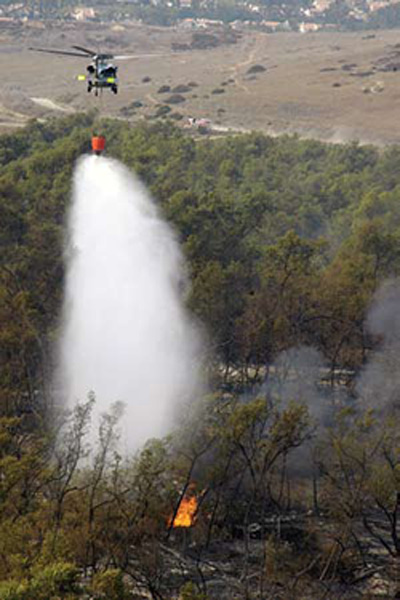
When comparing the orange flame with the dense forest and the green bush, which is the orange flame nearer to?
the dense forest

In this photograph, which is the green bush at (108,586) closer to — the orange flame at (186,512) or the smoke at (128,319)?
A: the orange flame at (186,512)

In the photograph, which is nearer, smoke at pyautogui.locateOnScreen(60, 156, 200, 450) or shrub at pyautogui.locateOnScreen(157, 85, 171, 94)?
smoke at pyautogui.locateOnScreen(60, 156, 200, 450)

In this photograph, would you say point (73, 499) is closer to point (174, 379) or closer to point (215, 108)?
point (174, 379)

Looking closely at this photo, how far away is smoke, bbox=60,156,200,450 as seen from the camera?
147 ft

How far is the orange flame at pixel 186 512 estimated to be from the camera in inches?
1464

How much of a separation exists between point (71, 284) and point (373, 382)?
1979 centimetres

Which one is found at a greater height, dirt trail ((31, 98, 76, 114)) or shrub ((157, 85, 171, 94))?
shrub ((157, 85, 171, 94))

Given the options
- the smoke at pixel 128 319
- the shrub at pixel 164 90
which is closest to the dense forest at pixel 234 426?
the smoke at pixel 128 319

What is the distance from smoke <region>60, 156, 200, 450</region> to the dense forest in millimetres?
1183

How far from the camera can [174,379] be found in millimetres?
46125

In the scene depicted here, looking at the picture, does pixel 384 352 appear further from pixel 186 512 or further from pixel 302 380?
pixel 186 512

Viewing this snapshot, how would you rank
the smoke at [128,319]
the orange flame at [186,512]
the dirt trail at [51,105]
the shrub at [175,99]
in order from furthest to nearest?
the shrub at [175,99] → the dirt trail at [51,105] → the smoke at [128,319] → the orange flame at [186,512]

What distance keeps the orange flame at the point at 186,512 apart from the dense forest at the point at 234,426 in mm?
204

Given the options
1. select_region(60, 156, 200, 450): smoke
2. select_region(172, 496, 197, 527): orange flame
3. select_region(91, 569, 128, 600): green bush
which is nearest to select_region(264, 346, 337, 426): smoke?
select_region(60, 156, 200, 450): smoke
